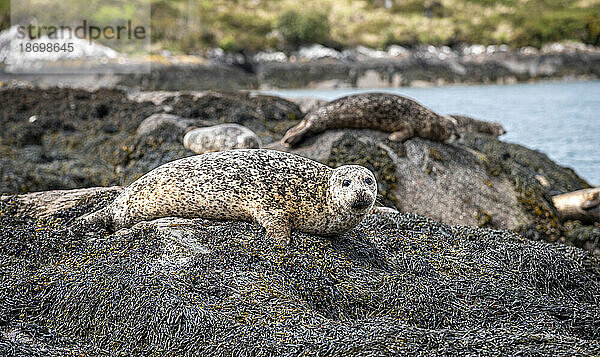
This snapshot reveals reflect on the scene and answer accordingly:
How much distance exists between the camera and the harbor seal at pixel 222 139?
6.55 meters

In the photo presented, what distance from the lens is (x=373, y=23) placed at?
60.8m

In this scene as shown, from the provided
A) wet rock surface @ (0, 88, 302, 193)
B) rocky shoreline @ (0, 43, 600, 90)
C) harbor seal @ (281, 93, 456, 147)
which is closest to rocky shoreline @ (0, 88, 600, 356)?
harbor seal @ (281, 93, 456, 147)

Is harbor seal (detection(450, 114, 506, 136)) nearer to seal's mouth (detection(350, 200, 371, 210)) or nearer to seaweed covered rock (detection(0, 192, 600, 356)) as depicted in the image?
seaweed covered rock (detection(0, 192, 600, 356))

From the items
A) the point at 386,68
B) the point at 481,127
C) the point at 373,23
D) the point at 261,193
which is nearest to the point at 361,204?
the point at 261,193

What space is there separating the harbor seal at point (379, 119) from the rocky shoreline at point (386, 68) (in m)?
29.4

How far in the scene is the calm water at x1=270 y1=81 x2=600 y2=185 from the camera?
551 inches

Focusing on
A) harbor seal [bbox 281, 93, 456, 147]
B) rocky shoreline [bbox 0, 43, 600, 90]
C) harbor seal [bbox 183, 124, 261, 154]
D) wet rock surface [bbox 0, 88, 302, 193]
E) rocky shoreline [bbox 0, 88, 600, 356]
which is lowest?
rocky shoreline [bbox 0, 43, 600, 90]

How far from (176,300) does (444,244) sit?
179 centimetres

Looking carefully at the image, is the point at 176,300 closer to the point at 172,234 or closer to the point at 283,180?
the point at 172,234

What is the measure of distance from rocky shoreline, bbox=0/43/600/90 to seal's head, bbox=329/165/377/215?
32.6 meters

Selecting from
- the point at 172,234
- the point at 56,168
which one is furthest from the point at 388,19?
the point at 172,234

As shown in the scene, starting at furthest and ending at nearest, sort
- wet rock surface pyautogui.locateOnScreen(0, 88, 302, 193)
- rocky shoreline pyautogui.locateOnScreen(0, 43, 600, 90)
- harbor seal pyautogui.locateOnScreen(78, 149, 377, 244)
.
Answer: rocky shoreline pyautogui.locateOnScreen(0, 43, 600, 90)
wet rock surface pyautogui.locateOnScreen(0, 88, 302, 193)
harbor seal pyautogui.locateOnScreen(78, 149, 377, 244)

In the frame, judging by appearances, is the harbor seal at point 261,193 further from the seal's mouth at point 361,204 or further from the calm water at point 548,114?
the calm water at point 548,114

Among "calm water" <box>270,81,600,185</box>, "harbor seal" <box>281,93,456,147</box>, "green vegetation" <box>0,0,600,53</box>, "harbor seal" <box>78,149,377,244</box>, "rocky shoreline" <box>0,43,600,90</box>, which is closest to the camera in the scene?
"harbor seal" <box>78,149,377,244</box>
